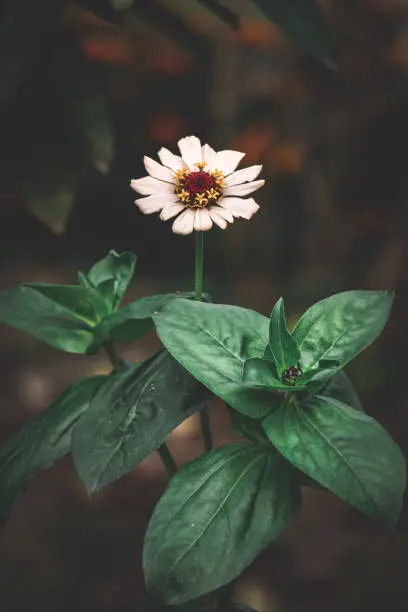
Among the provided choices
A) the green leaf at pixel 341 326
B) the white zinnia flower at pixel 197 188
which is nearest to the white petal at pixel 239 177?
the white zinnia flower at pixel 197 188

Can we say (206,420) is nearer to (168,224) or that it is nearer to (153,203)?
(153,203)

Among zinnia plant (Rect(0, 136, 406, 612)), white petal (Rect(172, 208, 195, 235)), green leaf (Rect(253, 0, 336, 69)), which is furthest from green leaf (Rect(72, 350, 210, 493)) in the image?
green leaf (Rect(253, 0, 336, 69))

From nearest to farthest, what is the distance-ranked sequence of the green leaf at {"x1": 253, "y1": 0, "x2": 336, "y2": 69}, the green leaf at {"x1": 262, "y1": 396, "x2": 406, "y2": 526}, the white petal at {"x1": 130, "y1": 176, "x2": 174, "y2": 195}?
the green leaf at {"x1": 262, "y1": 396, "x2": 406, "y2": 526} < the white petal at {"x1": 130, "y1": 176, "x2": 174, "y2": 195} < the green leaf at {"x1": 253, "y1": 0, "x2": 336, "y2": 69}

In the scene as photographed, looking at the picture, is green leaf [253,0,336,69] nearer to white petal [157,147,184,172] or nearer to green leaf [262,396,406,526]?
white petal [157,147,184,172]

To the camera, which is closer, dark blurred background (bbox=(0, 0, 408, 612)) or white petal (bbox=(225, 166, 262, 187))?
white petal (bbox=(225, 166, 262, 187))

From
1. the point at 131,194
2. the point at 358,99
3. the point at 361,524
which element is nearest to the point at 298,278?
the point at 358,99

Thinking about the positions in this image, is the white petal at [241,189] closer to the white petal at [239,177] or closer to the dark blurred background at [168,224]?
the white petal at [239,177]

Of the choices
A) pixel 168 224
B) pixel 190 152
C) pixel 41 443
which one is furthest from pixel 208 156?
pixel 168 224
